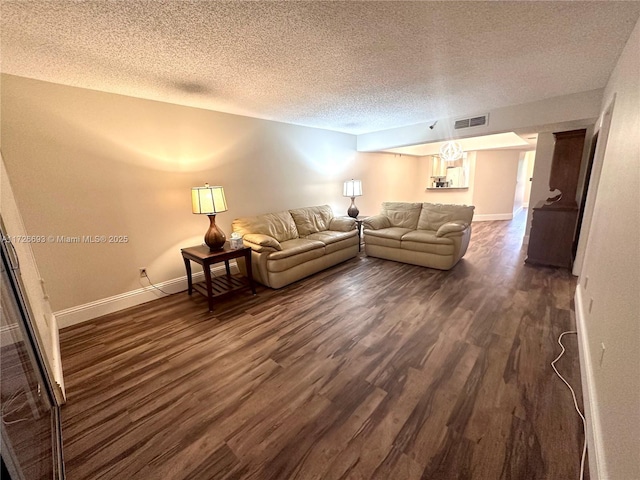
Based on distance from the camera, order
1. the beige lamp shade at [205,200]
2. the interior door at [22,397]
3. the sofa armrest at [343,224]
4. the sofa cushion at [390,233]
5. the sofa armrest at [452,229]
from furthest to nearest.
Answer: the sofa armrest at [343,224] < the sofa cushion at [390,233] < the sofa armrest at [452,229] < the beige lamp shade at [205,200] < the interior door at [22,397]

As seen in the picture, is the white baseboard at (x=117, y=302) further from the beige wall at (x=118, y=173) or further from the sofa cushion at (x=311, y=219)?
the sofa cushion at (x=311, y=219)

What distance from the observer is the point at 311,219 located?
429 cm

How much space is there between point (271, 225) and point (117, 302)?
1977mm

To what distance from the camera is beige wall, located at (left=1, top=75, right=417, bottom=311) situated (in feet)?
7.38

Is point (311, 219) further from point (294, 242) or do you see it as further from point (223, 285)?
point (223, 285)

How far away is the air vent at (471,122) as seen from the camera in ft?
12.2

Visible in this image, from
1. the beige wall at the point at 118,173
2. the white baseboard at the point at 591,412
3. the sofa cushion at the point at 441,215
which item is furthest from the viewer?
the sofa cushion at the point at 441,215

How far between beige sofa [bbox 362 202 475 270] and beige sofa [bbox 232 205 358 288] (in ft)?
1.36

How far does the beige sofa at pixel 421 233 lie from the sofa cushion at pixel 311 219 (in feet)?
2.23

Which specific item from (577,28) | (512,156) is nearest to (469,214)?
(577,28)

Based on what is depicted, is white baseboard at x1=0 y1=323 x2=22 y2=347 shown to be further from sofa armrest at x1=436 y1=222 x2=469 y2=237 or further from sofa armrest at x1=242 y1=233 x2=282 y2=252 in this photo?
sofa armrest at x1=436 y1=222 x2=469 y2=237

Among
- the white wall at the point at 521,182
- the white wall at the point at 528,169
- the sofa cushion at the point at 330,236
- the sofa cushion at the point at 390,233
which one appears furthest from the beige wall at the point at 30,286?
the white wall at the point at 528,169

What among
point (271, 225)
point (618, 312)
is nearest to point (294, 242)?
point (271, 225)

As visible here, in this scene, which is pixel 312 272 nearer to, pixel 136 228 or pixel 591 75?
pixel 136 228
